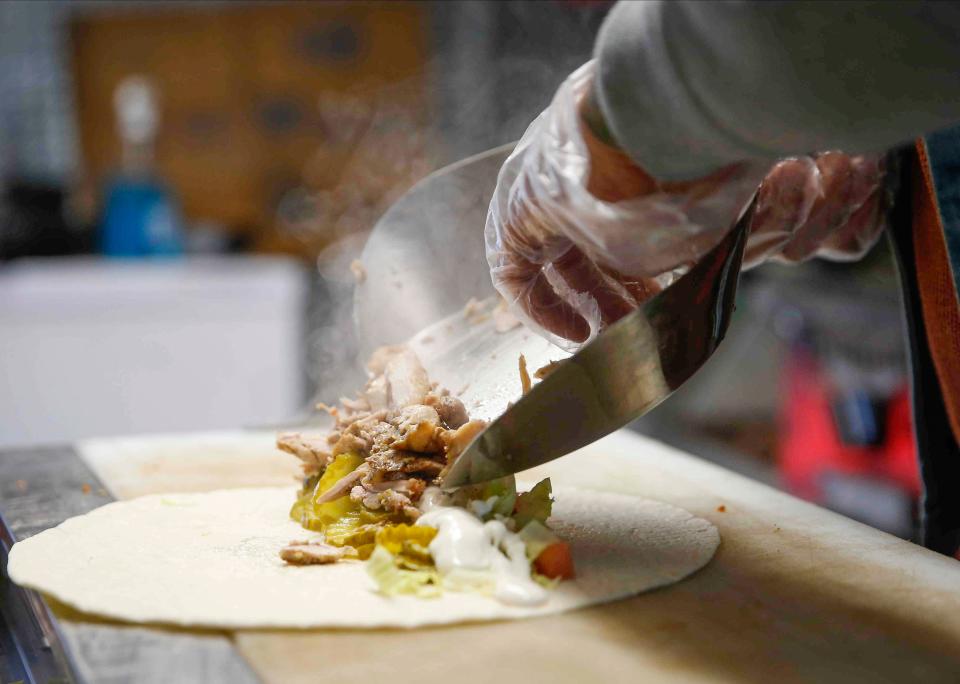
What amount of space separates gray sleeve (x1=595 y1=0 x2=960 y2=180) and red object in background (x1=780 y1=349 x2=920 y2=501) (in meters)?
1.99

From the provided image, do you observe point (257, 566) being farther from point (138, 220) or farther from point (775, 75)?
point (138, 220)

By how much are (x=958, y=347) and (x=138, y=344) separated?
2.70m

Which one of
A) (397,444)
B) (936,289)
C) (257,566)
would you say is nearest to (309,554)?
(257,566)

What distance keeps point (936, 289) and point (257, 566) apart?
964 mm

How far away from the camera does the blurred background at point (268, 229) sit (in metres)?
2.94

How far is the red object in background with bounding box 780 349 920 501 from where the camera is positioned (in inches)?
107

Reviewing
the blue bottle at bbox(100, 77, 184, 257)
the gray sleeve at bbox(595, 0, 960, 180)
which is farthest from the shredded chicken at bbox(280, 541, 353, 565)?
the blue bottle at bbox(100, 77, 184, 257)

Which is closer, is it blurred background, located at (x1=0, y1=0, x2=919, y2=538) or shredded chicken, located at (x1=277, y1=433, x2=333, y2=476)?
shredded chicken, located at (x1=277, y1=433, x2=333, y2=476)

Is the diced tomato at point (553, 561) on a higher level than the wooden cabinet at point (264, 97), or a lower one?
lower

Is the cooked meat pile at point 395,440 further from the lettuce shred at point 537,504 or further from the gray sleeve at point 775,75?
the gray sleeve at point 775,75

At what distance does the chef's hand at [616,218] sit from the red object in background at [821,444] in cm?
144

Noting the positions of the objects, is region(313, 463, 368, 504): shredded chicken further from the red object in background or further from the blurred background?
the red object in background

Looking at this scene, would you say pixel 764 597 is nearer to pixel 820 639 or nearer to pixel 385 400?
pixel 820 639

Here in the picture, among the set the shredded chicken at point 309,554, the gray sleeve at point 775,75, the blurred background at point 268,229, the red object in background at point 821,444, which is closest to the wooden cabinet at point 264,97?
the blurred background at point 268,229
